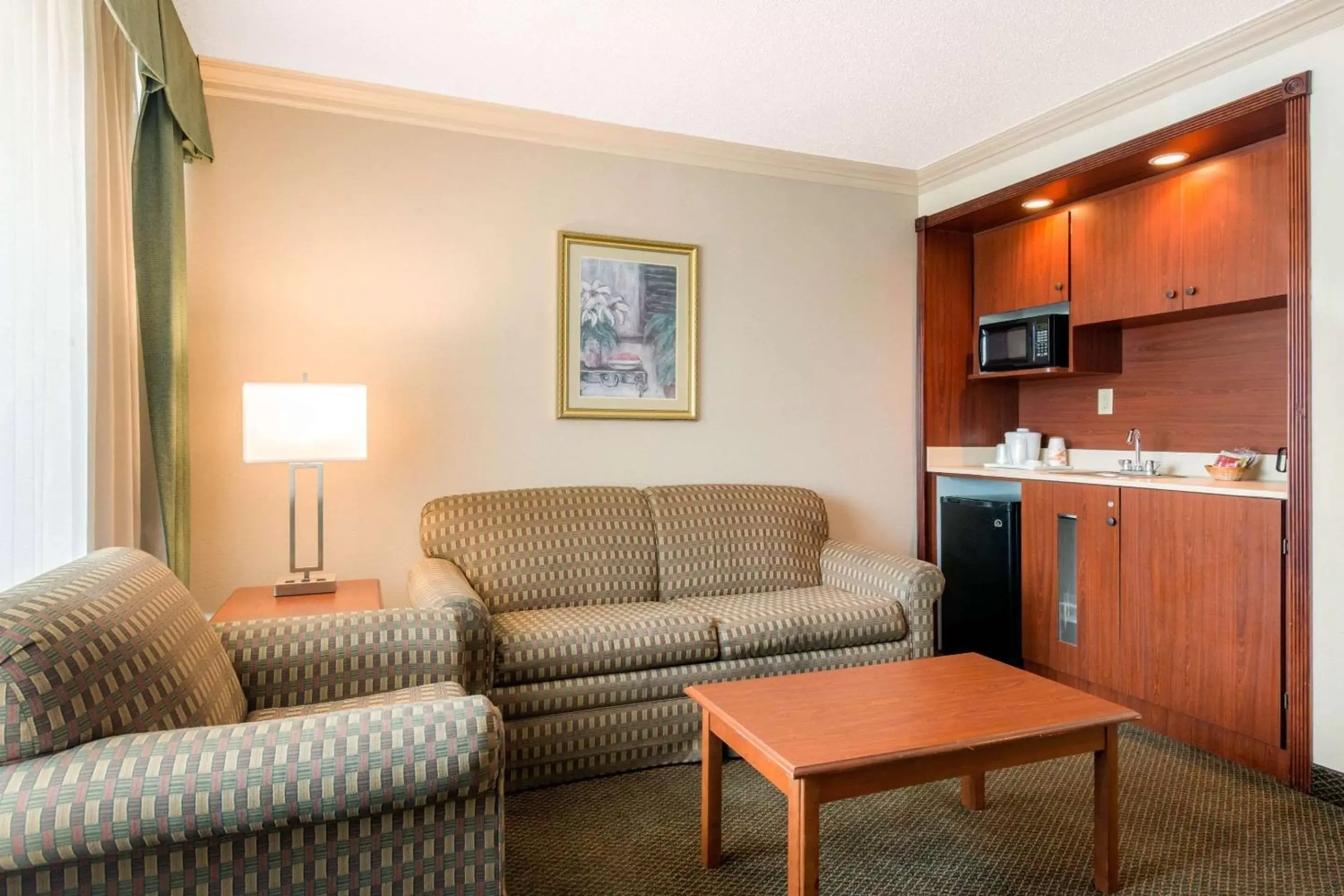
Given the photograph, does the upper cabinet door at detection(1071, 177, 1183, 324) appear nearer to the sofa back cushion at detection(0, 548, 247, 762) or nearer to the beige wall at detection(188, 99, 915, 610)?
the beige wall at detection(188, 99, 915, 610)

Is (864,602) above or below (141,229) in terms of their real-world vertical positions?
below

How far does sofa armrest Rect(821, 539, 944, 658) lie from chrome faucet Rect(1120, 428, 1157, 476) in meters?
1.07

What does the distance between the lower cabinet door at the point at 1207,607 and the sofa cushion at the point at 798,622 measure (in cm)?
88

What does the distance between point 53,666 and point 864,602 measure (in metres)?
2.45

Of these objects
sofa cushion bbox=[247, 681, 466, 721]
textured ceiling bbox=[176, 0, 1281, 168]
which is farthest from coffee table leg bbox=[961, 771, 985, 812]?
textured ceiling bbox=[176, 0, 1281, 168]

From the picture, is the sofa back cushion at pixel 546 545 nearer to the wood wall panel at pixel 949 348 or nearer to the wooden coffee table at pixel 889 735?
the wooden coffee table at pixel 889 735

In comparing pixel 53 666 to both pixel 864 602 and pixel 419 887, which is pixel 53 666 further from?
pixel 864 602

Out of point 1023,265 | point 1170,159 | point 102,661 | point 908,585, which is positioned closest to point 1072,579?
point 908,585

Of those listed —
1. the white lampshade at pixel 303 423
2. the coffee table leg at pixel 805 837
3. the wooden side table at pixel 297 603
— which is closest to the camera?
the coffee table leg at pixel 805 837

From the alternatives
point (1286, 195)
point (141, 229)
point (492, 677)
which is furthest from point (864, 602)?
point (141, 229)

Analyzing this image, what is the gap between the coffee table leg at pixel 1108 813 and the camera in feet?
6.13

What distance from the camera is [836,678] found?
2.17m

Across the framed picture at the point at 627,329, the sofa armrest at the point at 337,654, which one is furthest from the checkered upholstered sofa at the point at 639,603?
the framed picture at the point at 627,329

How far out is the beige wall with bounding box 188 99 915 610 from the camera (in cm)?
296
